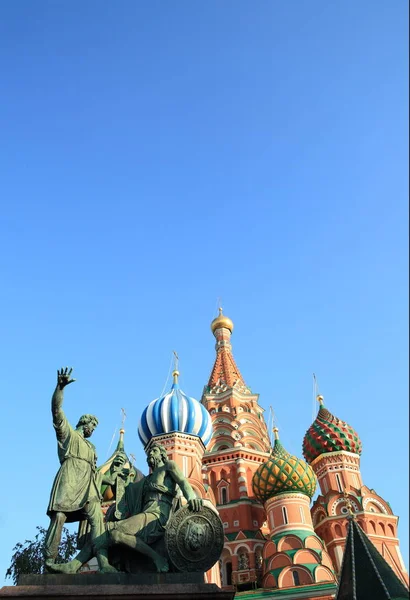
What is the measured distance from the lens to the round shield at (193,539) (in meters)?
6.38

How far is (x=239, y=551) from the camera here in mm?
25562

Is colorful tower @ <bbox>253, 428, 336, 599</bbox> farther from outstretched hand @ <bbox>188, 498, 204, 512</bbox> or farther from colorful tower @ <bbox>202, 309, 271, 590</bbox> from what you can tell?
outstretched hand @ <bbox>188, 498, 204, 512</bbox>

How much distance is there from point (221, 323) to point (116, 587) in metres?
36.0

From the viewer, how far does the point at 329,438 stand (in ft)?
99.0

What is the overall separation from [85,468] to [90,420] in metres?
0.81

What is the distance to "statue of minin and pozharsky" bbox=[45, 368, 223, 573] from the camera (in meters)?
6.45

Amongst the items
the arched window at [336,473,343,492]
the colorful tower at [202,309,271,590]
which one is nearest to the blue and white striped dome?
the colorful tower at [202,309,271,590]

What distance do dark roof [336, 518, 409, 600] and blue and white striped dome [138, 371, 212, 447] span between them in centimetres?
1811

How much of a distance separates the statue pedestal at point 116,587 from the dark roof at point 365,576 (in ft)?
14.0

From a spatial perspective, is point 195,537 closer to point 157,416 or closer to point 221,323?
point 157,416

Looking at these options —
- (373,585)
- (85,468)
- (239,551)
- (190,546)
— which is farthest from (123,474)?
(239,551)

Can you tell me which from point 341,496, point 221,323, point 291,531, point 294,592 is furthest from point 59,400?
point 221,323

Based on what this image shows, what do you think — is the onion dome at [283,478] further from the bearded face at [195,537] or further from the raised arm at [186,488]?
the bearded face at [195,537]

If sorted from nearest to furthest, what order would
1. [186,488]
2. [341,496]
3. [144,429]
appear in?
[186,488] → [341,496] → [144,429]
